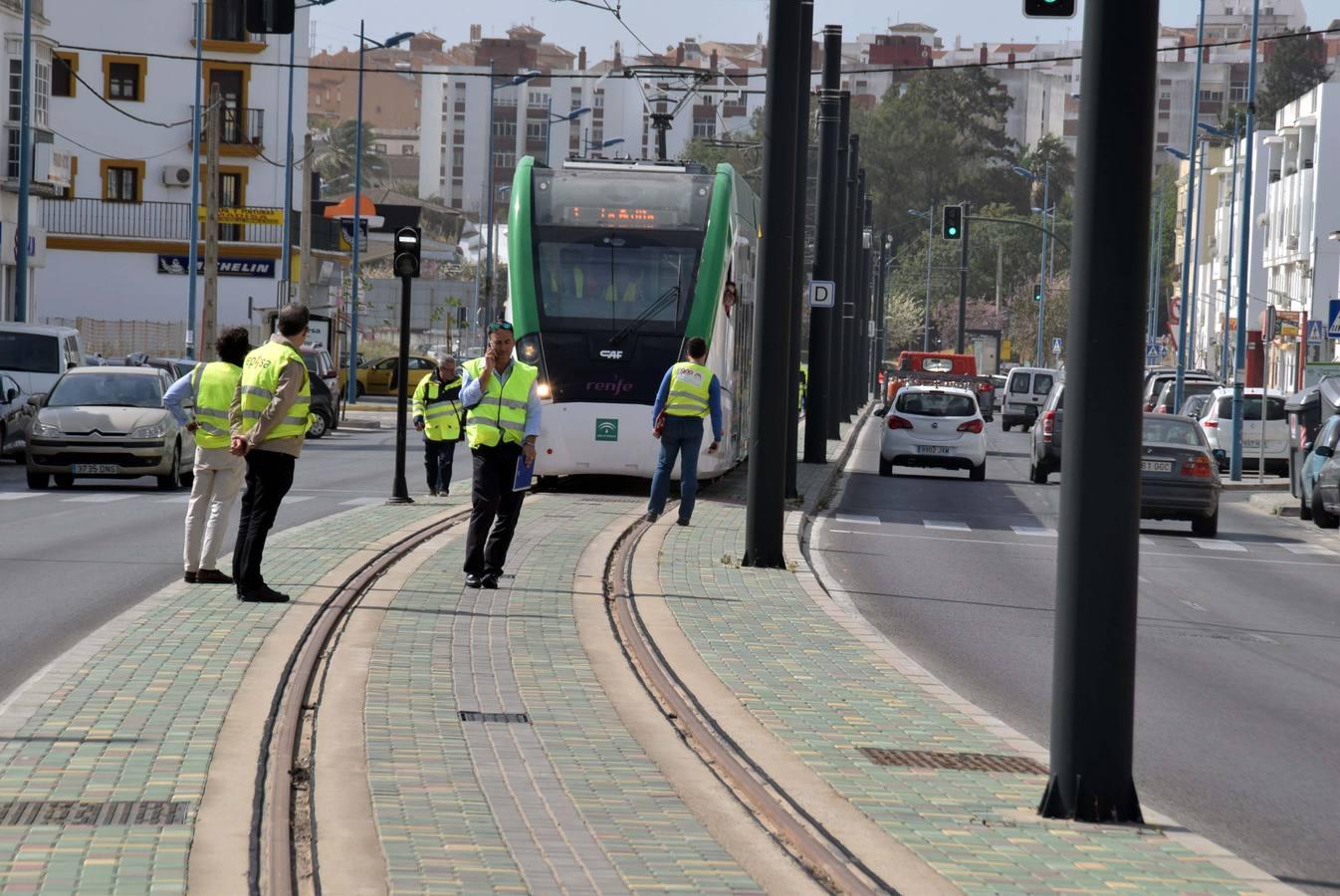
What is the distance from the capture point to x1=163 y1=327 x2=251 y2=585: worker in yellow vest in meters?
14.5

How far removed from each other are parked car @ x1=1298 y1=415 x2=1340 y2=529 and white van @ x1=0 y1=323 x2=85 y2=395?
18.4 metres

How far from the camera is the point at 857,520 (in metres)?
25.5

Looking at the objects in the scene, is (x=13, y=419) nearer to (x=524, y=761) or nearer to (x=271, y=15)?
(x=271, y=15)

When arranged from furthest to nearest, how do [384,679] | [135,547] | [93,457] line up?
1. [93,457]
2. [135,547]
3. [384,679]

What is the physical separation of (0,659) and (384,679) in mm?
2209

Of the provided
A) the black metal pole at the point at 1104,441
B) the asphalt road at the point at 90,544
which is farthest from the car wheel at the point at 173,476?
the black metal pole at the point at 1104,441

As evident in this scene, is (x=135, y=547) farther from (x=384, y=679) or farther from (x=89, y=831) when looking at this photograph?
(x=89, y=831)

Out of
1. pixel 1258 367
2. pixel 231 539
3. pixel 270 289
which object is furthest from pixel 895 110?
pixel 231 539

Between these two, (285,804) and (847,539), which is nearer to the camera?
(285,804)

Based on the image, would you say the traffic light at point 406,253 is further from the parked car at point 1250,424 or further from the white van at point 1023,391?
the white van at point 1023,391

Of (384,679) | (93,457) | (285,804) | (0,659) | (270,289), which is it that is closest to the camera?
(285,804)

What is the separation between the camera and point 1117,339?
754cm

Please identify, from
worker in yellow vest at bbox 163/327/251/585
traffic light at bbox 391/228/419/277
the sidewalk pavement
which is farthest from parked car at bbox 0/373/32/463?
the sidewalk pavement

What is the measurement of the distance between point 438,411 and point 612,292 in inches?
94.6
